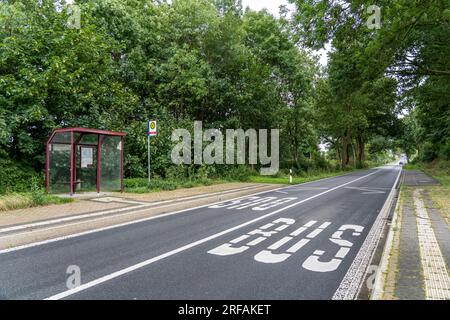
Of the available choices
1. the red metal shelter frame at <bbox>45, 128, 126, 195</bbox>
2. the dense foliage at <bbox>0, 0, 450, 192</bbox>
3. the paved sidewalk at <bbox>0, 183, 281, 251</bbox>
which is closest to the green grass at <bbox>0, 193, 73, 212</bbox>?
the paved sidewalk at <bbox>0, 183, 281, 251</bbox>

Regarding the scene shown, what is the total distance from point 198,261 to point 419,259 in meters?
3.64

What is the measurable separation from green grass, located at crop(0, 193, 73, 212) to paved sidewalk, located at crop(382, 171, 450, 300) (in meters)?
9.77

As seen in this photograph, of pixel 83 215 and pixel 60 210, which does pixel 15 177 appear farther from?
pixel 83 215

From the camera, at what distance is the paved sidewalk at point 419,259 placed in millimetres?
3740

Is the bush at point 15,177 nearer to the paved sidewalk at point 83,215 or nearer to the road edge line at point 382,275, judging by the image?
the paved sidewalk at point 83,215

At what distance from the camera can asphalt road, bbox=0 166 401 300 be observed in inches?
154

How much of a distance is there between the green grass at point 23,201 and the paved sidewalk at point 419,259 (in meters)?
9.77

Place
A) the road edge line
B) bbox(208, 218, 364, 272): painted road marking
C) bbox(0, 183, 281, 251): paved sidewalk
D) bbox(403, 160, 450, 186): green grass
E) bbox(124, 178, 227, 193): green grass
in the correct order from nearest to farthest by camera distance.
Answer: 1. the road edge line
2. bbox(208, 218, 364, 272): painted road marking
3. bbox(0, 183, 281, 251): paved sidewalk
4. bbox(124, 178, 227, 193): green grass
5. bbox(403, 160, 450, 186): green grass

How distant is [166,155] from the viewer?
17.9m

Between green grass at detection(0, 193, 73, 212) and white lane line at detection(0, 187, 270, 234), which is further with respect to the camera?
green grass at detection(0, 193, 73, 212)

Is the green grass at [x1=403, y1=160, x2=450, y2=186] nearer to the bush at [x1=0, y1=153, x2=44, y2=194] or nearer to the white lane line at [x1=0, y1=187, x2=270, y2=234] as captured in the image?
the white lane line at [x1=0, y1=187, x2=270, y2=234]

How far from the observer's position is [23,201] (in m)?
9.30

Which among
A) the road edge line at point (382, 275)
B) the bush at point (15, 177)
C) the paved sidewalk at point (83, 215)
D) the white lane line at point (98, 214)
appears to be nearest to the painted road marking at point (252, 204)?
the paved sidewalk at point (83, 215)
